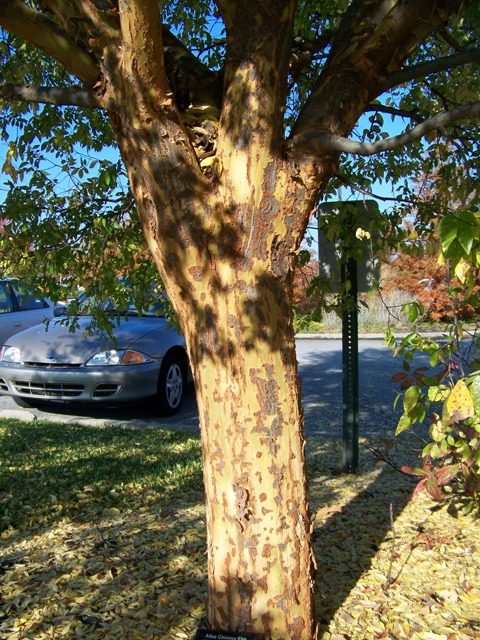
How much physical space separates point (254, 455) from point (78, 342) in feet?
18.0

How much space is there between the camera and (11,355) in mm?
7645

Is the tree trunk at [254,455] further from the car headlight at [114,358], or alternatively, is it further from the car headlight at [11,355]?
the car headlight at [11,355]

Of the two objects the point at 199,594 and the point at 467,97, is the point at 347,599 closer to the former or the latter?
the point at 199,594

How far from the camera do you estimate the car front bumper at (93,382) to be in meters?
7.14

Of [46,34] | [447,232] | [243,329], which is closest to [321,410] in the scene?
[243,329]

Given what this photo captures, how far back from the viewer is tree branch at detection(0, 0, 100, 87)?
2.52 meters

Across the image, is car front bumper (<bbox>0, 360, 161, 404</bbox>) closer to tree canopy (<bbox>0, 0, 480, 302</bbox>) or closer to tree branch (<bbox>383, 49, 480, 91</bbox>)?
tree canopy (<bbox>0, 0, 480, 302</bbox>)

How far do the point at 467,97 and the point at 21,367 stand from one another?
5653mm

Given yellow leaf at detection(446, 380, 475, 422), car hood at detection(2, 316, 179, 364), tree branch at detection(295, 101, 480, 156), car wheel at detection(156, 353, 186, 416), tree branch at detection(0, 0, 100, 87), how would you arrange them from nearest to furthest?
yellow leaf at detection(446, 380, 475, 422) < tree branch at detection(295, 101, 480, 156) < tree branch at detection(0, 0, 100, 87) < car hood at detection(2, 316, 179, 364) < car wheel at detection(156, 353, 186, 416)

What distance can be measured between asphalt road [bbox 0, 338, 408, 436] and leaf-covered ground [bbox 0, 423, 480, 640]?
2.14 m

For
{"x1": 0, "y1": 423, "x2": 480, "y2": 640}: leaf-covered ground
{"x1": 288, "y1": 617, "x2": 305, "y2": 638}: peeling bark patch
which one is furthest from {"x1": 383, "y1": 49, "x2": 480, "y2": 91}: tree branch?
{"x1": 288, "y1": 617, "x2": 305, "y2": 638}: peeling bark patch

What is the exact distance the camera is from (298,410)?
96.6 inches

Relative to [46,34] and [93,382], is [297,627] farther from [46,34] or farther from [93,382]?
[93,382]

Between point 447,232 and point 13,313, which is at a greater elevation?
point 447,232
